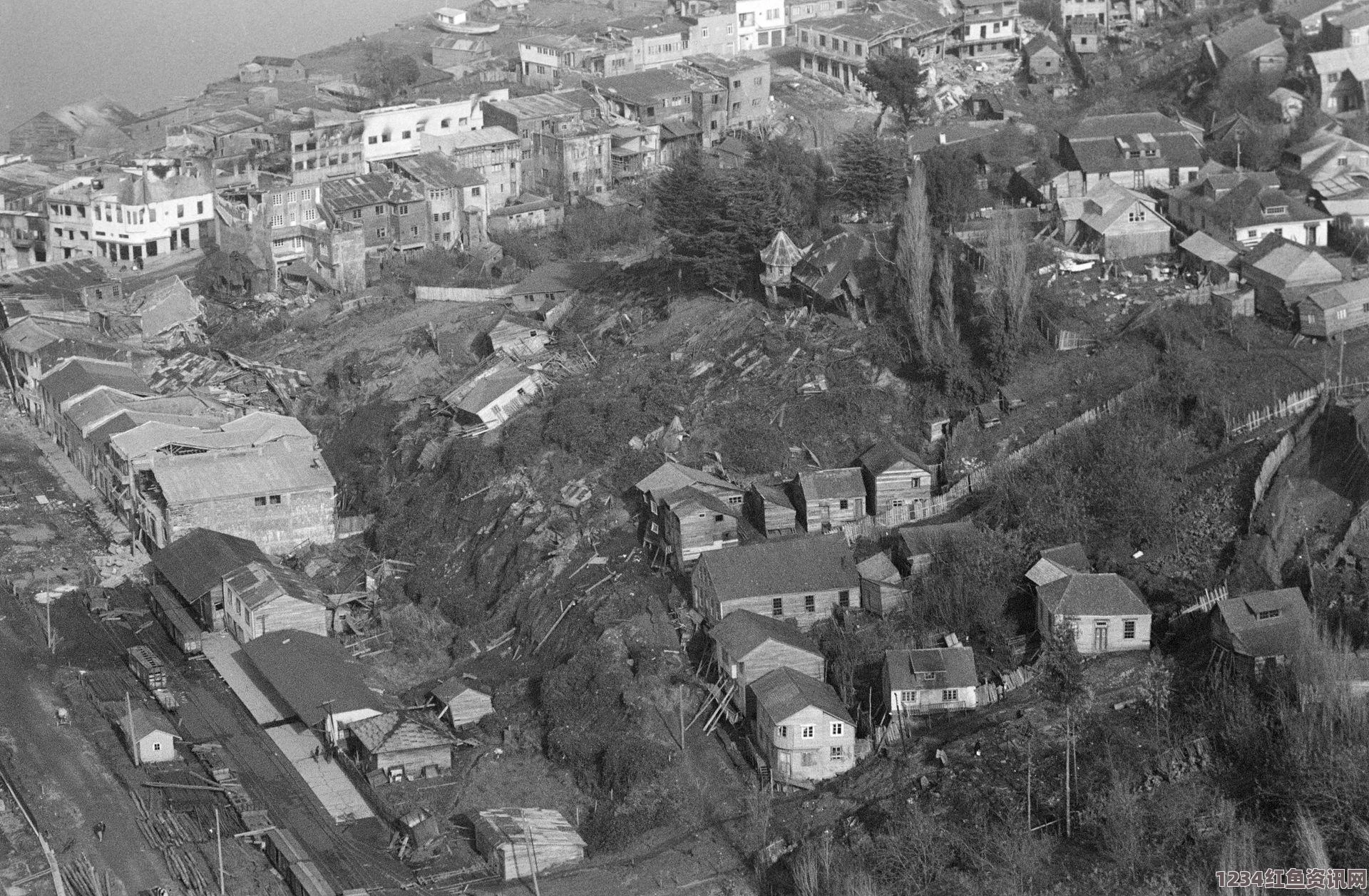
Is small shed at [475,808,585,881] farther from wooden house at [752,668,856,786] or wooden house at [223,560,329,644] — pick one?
wooden house at [223,560,329,644]

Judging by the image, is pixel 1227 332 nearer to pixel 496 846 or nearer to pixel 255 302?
pixel 496 846

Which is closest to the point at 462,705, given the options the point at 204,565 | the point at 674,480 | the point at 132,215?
the point at 674,480

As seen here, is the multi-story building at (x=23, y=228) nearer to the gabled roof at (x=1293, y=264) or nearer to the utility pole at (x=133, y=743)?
the utility pole at (x=133, y=743)

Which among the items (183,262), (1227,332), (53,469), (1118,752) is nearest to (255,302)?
(183,262)

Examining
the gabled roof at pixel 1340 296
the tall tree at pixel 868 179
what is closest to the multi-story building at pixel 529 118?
the tall tree at pixel 868 179

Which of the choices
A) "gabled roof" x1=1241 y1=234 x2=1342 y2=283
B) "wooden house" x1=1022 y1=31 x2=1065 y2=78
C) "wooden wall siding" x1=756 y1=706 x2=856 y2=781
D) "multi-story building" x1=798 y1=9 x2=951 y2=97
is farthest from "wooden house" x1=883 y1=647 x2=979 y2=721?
"multi-story building" x1=798 y1=9 x2=951 y2=97

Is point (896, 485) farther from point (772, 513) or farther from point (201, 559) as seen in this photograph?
point (201, 559)

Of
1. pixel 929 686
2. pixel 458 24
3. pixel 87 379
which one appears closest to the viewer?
pixel 929 686
